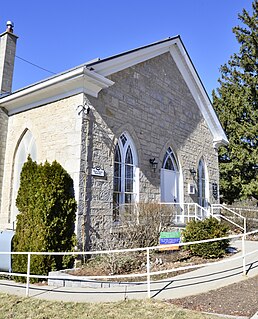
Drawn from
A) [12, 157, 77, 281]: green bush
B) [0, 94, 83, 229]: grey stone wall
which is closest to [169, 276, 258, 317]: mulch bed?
[12, 157, 77, 281]: green bush

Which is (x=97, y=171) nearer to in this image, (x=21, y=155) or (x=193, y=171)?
(x=21, y=155)

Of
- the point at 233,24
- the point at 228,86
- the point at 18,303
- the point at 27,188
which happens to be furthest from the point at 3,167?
the point at 233,24

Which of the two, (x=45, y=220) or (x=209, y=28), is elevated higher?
(x=209, y=28)

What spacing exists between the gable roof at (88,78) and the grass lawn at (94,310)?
5.50m

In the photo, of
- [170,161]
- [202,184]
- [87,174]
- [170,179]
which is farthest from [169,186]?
[87,174]

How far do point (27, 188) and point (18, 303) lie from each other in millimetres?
3187

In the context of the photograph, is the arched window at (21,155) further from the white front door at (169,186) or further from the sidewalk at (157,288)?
the white front door at (169,186)

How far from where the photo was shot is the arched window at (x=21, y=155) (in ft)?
31.6

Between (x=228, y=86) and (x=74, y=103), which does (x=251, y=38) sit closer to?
(x=228, y=86)

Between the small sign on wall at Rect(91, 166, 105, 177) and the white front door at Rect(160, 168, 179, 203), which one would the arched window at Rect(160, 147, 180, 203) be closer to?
the white front door at Rect(160, 168, 179, 203)

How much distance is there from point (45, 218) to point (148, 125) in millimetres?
5338

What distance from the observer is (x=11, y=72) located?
10.8 metres

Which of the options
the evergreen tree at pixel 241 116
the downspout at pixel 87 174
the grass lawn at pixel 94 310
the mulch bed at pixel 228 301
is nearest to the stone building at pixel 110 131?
the downspout at pixel 87 174

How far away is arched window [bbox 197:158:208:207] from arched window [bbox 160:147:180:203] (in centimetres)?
195
